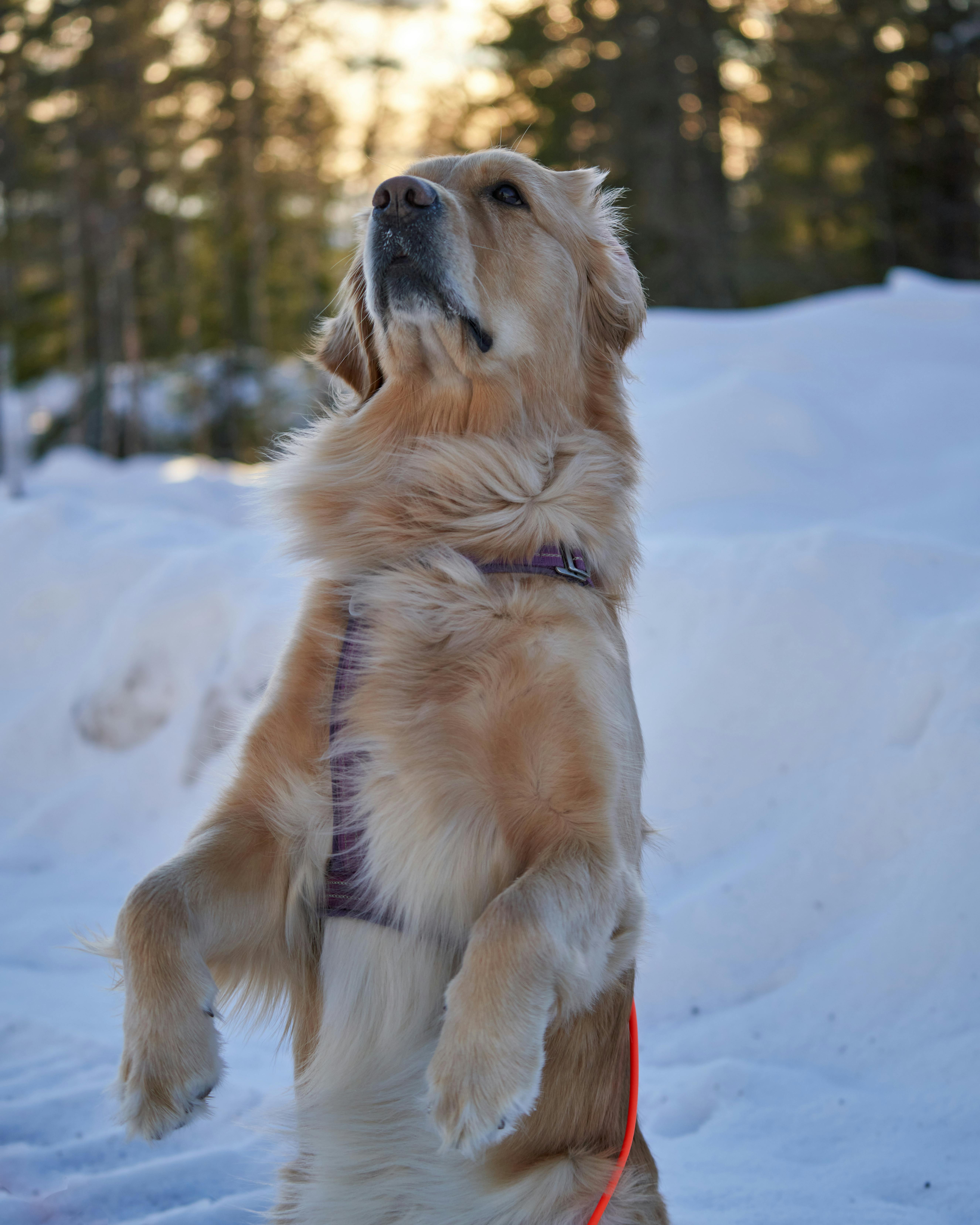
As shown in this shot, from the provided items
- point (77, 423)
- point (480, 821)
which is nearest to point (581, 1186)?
point (480, 821)

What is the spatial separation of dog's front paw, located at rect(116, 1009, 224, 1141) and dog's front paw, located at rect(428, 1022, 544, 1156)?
39 centimetres

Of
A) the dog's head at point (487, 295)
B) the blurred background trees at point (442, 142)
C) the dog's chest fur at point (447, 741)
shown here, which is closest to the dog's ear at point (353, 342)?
the dog's head at point (487, 295)

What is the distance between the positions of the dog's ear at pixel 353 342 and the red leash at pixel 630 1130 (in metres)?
1.62

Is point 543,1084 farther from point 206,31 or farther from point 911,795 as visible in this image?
point 206,31

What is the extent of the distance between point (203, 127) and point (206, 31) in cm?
211

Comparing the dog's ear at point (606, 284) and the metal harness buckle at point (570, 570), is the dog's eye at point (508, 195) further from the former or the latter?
the metal harness buckle at point (570, 570)

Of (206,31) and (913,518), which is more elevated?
(206,31)

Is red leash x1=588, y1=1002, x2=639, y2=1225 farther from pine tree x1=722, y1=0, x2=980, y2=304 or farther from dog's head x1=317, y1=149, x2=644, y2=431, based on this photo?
pine tree x1=722, y1=0, x2=980, y2=304

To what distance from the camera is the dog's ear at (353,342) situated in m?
2.69

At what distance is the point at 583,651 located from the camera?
1.98m

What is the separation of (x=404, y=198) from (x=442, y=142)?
21255mm

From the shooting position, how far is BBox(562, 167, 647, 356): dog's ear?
274 centimetres

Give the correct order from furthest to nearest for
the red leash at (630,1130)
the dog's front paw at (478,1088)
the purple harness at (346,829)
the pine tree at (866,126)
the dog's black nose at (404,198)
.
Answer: the pine tree at (866,126) < the dog's black nose at (404,198) < the purple harness at (346,829) < the red leash at (630,1130) < the dog's front paw at (478,1088)

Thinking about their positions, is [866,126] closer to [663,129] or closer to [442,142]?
[663,129]
